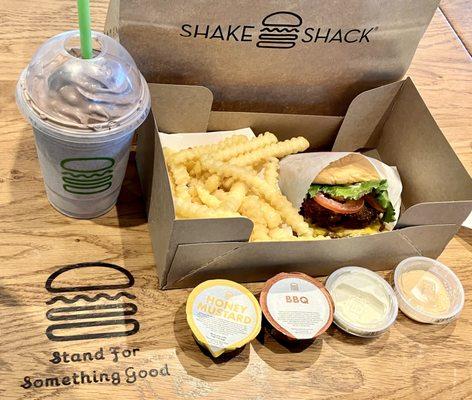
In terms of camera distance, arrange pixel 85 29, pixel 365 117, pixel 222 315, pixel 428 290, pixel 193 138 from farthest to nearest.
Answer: pixel 365 117
pixel 193 138
pixel 428 290
pixel 222 315
pixel 85 29

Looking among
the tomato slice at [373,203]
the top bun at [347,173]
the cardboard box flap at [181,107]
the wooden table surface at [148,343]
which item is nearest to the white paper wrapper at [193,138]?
the cardboard box flap at [181,107]

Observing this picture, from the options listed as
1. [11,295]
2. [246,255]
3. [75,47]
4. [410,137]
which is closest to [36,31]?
[75,47]

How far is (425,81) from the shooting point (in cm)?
197

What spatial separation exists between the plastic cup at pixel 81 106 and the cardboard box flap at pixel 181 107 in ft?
0.54

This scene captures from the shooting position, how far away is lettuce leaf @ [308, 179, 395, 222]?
4.96 feet

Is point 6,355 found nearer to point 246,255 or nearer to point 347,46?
point 246,255

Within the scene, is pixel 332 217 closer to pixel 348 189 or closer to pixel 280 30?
pixel 348 189

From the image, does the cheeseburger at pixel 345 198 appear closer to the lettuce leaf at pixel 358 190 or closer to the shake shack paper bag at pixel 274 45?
the lettuce leaf at pixel 358 190

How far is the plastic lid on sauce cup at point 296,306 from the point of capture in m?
1.23

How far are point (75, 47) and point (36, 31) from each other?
652mm

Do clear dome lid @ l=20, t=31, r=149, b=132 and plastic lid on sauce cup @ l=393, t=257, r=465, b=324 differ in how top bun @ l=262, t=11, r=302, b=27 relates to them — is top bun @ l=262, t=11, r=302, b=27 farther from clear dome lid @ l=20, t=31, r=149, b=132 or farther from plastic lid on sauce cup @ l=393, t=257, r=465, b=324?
plastic lid on sauce cup @ l=393, t=257, r=465, b=324

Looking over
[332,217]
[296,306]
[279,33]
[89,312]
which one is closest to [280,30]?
[279,33]

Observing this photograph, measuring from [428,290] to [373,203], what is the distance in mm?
275

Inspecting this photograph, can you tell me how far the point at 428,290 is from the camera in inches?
56.1
